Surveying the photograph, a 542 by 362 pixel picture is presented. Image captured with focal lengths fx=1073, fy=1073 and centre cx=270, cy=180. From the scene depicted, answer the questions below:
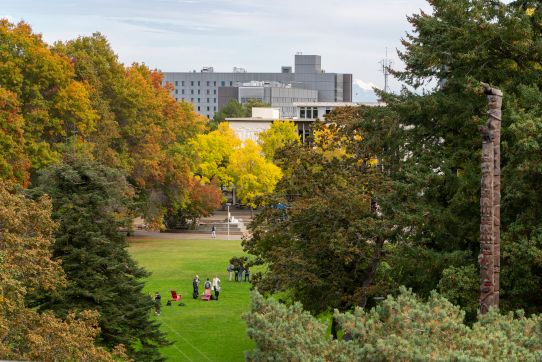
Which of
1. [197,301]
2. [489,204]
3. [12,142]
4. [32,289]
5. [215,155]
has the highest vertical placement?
[215,155]

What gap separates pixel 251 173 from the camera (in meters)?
93.6

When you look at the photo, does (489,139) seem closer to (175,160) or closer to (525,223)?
(525,223)

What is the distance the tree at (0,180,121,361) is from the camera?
23.1m

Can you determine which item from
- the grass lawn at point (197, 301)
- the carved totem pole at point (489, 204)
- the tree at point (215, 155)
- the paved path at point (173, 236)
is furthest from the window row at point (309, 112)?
the carved totem pole at point (489, 204)

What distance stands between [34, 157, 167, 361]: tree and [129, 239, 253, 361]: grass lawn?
5485mm

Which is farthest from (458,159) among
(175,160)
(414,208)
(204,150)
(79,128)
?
(204,150)

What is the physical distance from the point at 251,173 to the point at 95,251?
64.9 metres

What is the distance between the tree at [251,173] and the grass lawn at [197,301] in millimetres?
15645

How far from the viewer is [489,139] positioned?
719 inches

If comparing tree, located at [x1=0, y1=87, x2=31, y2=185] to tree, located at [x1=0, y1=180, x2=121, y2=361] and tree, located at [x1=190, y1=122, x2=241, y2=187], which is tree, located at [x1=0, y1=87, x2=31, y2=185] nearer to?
tree, located at [x1=0, y1=180, x2=121, y2=361]

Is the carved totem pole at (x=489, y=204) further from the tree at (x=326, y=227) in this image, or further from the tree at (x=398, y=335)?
the tree at (x=326, y=227)

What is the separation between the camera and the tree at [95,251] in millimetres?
28453

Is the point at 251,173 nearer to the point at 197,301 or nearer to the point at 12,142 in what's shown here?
the point at 12,142

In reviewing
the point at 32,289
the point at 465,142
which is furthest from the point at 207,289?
the point at 465,142
